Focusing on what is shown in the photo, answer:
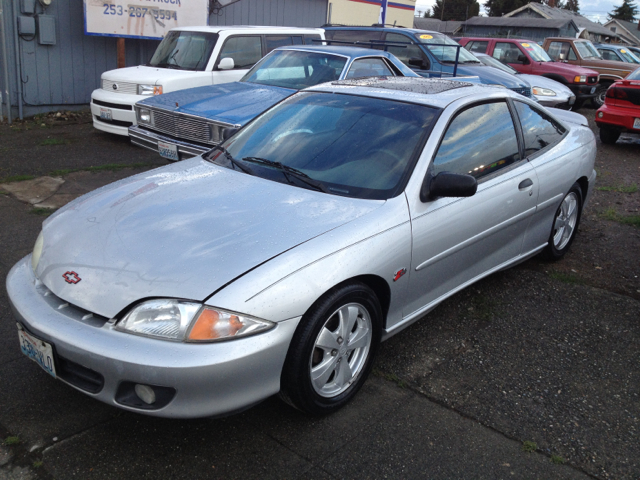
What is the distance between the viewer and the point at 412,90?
409 centimetres

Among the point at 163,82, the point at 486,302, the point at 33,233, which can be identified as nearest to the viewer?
the point at 486,302

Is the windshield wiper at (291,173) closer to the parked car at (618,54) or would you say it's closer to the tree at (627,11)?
the parked car at (618,54)

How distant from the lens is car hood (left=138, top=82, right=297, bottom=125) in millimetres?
6488

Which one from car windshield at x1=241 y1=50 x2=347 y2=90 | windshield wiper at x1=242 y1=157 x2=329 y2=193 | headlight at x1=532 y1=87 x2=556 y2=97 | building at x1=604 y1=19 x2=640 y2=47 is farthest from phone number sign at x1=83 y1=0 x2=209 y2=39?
building at x1=604 y1=19 x2=640 y2=47

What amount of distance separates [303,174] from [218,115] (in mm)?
3260

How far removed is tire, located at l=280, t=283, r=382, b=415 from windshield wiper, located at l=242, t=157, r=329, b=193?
0.68m

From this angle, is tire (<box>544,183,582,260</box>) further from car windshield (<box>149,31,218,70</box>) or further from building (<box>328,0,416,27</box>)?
building (<box>328,0,416,27</box>)

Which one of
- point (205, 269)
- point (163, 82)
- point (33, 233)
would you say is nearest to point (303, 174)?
point (205, 269)

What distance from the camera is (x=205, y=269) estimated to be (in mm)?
2637

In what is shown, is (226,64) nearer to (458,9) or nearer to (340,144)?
(340,144)

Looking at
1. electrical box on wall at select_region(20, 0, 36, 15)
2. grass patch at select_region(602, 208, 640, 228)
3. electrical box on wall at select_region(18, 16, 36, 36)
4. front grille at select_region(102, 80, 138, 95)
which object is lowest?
grass patch at select_region(602, 208, 640, 228)

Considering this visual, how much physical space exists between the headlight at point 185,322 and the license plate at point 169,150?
4.29 meters

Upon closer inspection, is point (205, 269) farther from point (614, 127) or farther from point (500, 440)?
point (614, 127)

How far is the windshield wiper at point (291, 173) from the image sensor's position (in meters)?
A: 3.39
